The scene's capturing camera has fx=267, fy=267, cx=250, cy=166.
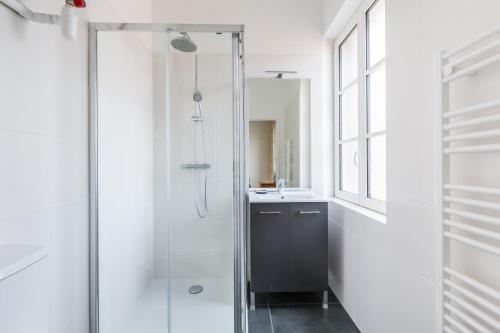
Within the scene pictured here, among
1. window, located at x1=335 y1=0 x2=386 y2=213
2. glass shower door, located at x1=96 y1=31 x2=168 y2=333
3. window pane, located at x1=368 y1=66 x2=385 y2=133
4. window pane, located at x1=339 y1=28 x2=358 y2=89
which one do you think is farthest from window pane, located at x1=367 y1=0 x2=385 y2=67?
glass shower door, located at x1=96 y1=31 x2=168 y2=333

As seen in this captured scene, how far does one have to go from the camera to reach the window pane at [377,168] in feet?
5.85

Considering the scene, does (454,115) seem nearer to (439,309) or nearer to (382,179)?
(439,309)

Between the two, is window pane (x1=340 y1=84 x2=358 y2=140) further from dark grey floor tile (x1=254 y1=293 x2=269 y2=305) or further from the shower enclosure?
dark grey floor tile (x1=254 y1=293 x2=269 y2=305)

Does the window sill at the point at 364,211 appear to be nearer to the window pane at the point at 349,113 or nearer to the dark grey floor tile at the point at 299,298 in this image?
the window pane at the point at 349,113

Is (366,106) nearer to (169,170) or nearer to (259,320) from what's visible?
(169,170)

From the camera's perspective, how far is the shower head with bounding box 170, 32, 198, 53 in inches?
64.1

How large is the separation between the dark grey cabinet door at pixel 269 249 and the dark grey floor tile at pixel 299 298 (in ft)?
0.65

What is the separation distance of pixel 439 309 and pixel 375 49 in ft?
5.30

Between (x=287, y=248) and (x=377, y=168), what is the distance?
0.89 metres

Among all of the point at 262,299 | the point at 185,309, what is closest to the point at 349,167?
the point at 262,299

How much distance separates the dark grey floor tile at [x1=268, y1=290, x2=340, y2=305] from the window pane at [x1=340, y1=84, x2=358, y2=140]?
1369 mm

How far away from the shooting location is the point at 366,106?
6.33ft

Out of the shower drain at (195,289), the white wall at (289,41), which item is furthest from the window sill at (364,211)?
the shower drain at (195,289)

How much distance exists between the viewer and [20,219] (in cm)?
101
